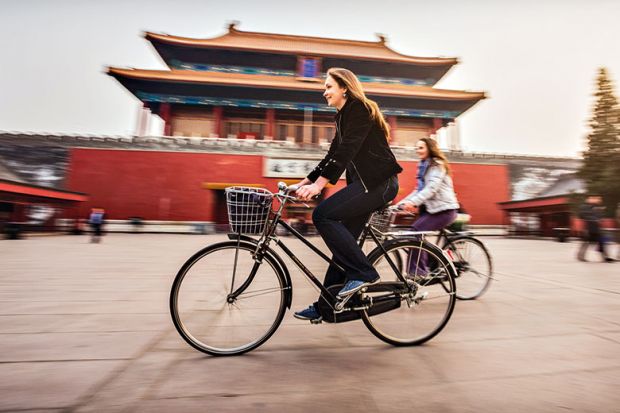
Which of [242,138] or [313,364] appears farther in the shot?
[242,138]

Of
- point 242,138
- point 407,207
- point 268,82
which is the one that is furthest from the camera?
point 242,138

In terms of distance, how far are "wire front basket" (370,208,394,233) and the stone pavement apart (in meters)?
0.66

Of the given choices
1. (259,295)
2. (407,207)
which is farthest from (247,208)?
(407,207)

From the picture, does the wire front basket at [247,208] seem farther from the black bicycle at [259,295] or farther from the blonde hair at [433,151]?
the blonde hair at [433,151]

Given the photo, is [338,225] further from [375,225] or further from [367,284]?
[375,225]

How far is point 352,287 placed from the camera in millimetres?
1894

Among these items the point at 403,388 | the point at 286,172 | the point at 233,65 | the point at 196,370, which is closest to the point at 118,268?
the point at 196,370

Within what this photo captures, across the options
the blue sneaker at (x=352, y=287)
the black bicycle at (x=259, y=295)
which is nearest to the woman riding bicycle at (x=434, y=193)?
the black bicycle at (x=259, y=295)

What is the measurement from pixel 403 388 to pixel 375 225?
1046 mm

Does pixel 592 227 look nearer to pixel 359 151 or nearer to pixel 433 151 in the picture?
pixel 433 151

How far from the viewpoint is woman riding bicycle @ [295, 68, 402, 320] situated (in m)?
1.90

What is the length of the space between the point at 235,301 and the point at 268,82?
18.5m

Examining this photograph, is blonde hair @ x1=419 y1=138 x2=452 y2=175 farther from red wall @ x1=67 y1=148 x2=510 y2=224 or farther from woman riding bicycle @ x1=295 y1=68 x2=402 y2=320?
red wall @ x1=67 y1=148 x2=510 y2=224

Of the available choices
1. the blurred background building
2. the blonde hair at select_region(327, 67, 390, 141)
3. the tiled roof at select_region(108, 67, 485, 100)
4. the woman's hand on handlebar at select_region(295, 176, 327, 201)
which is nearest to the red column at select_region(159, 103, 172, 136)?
the blurred background building
